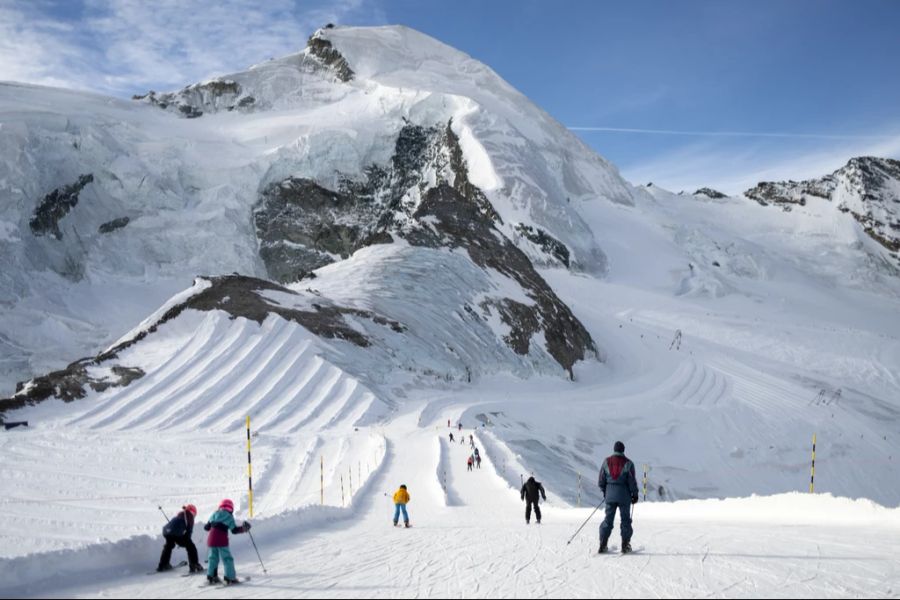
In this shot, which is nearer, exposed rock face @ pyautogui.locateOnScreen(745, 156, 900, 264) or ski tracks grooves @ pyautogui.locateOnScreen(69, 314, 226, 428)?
ski tracks grooves @ pyautogui.locateOnScreen(69, 314, 226, 428)

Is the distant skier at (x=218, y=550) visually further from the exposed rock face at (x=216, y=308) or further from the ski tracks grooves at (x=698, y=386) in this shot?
the ski tracks grooves at (x=698, y=386)

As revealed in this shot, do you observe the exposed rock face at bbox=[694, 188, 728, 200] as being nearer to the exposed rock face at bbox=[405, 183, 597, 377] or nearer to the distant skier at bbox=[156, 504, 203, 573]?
the exposed rock face at bbox=[405, 183, 597, 377]

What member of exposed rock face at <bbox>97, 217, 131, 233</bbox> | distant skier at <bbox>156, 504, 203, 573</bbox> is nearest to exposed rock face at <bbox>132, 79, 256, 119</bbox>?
exposed rock face at <bbox>97, 217, 131, 233</bbox>

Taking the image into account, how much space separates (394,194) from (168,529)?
99673mm

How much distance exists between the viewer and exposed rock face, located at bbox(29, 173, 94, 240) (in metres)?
74.9

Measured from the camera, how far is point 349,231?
104 metres

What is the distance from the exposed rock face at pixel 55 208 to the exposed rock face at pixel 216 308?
39.5m

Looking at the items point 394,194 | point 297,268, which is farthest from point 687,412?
point 394,194

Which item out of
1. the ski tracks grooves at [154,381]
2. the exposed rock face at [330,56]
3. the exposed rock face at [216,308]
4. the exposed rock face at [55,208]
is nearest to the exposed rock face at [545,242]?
the exposed rock face at [216,308]

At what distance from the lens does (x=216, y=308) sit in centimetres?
4272

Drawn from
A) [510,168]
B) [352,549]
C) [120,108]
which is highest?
[120,108]

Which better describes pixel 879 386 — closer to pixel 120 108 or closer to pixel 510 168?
pixel 510 168

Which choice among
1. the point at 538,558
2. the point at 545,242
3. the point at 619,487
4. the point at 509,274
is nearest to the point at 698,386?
the point at 509,274

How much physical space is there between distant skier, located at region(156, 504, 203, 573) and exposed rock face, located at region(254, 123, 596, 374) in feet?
149
